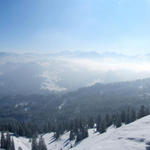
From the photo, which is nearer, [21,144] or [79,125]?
[21,144]

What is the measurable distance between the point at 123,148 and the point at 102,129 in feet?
169

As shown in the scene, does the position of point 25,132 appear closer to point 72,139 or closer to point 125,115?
point 72,139

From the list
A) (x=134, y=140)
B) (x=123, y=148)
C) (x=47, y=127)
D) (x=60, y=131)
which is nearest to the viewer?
(x=123, y=148)

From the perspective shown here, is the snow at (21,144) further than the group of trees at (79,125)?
No

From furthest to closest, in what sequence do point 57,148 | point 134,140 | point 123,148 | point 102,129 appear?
point 57,148 < point 102,129 < point 134,140 < point 123,148

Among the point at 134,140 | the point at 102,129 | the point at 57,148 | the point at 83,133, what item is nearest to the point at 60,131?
the point at 57,148

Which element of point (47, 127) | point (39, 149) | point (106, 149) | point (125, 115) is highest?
point (106, 149)

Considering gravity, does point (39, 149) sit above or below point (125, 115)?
below

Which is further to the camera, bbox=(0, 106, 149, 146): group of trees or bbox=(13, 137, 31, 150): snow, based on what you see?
bbox=(0, 106, 149, 146): group of trees

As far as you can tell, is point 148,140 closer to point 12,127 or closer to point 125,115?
point 125,115

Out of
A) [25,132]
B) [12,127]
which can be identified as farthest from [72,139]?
[12,127]

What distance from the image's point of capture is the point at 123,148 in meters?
28.1

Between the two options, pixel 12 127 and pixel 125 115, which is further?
pixel 12 127

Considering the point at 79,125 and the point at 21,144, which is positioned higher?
the point at 79,125
